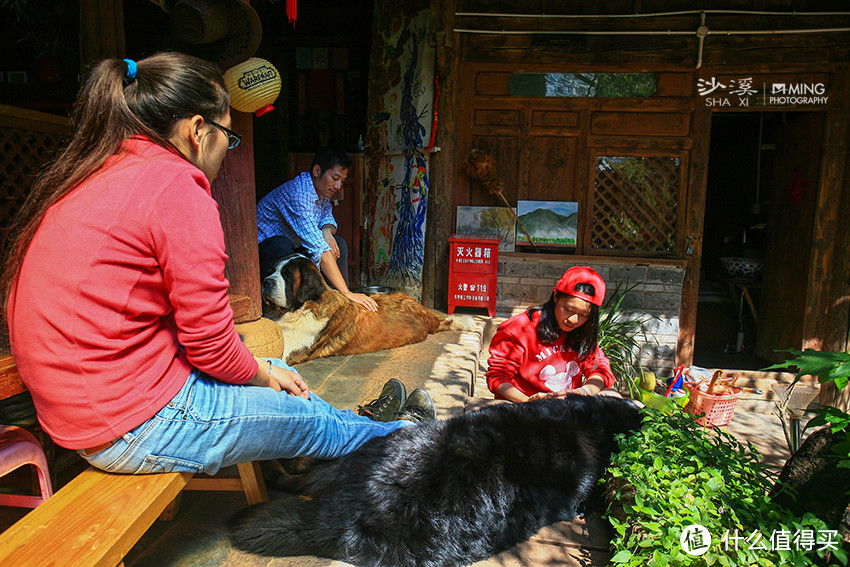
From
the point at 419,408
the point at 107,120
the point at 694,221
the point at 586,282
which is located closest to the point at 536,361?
the point at 586,282

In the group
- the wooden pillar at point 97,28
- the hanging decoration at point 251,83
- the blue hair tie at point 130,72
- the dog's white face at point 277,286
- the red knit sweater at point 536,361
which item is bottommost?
the red knit sweater at point 536,361

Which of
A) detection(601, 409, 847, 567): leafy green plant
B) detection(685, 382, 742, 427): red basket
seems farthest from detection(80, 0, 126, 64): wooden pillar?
detection(685, 382, 742, 427): red basket

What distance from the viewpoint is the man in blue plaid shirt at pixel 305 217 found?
4293 mm

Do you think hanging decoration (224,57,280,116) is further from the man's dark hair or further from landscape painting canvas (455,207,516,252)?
landscape painting canvas (455,207,516,252)

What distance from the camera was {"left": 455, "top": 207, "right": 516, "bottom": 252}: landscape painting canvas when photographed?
21.8ft

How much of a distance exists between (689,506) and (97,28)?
357 centimetres

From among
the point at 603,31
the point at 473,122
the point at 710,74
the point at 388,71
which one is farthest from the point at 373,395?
the point at 710,74

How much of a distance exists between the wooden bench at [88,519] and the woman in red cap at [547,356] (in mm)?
2001

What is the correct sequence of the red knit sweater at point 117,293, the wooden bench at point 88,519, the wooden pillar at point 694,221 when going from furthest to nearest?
the wooden pillar at point 694,221
the red knit sweater at point 117,293
the wooden bench at point 88,519

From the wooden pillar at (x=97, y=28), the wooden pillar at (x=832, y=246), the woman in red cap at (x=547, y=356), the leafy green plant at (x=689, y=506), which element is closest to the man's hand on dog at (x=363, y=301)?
the woman in red cap at (x=547, y=356)

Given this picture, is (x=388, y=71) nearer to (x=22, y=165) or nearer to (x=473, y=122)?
(x=473, y=122)

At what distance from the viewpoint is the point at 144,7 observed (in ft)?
22.3

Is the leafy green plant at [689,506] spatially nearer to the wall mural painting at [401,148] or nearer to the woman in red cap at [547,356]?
the woman in red cap at [547,356]

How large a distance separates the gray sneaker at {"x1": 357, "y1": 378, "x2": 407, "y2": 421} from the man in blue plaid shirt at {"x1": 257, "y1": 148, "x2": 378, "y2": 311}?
1.78m
